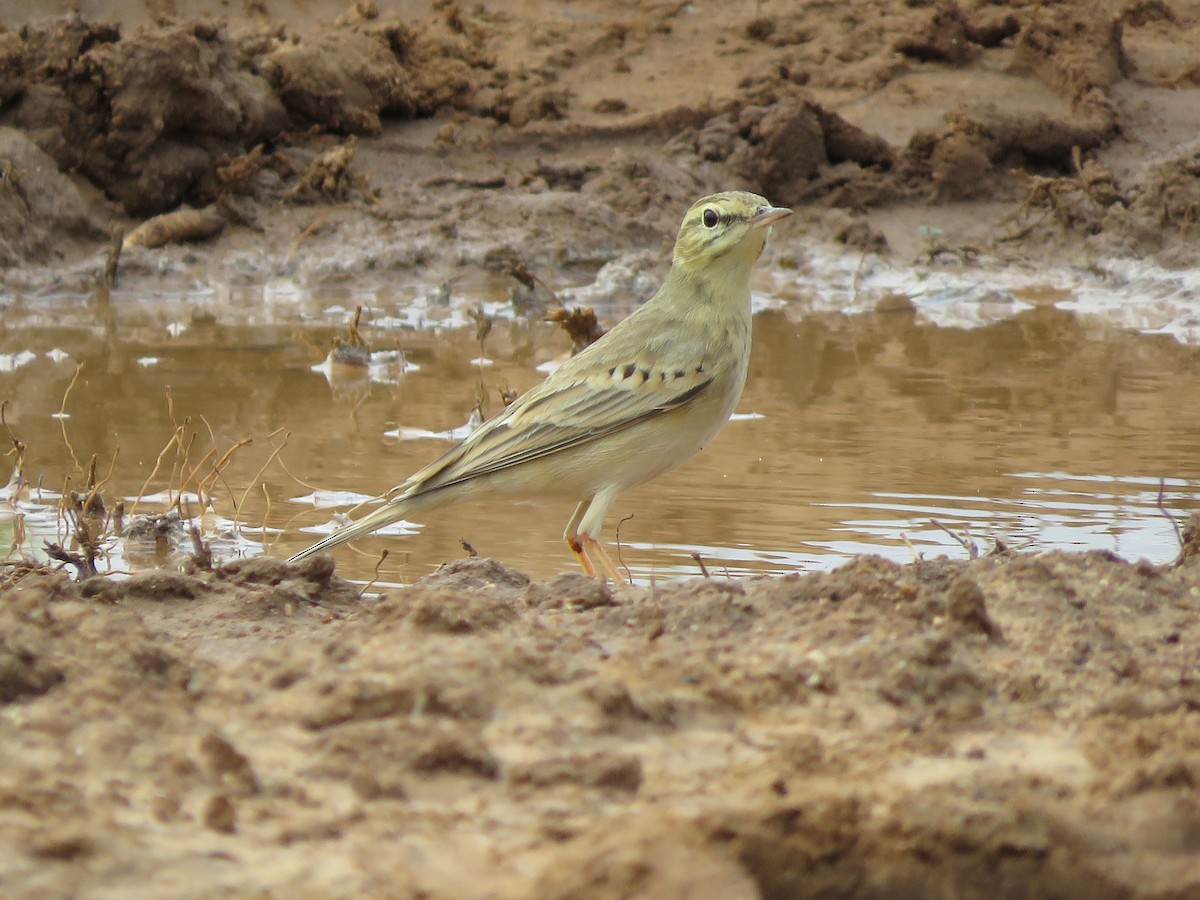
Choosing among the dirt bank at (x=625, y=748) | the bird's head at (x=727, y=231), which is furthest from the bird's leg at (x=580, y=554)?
the dirt bank at (x=625, y=748)

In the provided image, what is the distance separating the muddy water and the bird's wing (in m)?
0.41

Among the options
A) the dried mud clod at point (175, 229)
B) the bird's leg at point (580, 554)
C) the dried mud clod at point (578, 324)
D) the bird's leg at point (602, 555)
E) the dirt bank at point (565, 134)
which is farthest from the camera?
the dirt bank at point (565, 134)

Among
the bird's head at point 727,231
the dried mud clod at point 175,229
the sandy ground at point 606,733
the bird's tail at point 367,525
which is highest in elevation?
the bird's head at point 727,231

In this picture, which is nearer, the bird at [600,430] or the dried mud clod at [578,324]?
the bird at [600,430]

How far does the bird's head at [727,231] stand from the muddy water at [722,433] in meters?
0.95

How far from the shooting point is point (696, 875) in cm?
239

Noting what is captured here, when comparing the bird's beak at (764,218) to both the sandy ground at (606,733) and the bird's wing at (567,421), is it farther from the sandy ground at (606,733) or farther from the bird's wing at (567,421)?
the sandy ground at (606,733)

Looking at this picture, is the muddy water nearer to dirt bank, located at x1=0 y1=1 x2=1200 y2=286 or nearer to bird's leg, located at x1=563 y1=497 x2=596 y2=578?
bird's leg, located at x1=563 y1=497 x2=596 y2=578

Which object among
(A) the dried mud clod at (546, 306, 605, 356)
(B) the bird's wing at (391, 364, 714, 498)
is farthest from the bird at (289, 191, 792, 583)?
(A) the dried mud clod at (546, 306, 605, 356)

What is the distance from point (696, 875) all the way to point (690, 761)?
0.48 m

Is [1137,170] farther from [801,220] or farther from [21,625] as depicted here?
[21,625]

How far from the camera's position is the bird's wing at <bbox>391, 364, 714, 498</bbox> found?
17.6ft

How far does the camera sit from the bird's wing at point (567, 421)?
536 centimetres

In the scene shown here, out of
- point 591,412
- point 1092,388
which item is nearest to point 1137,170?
point 1092,388
